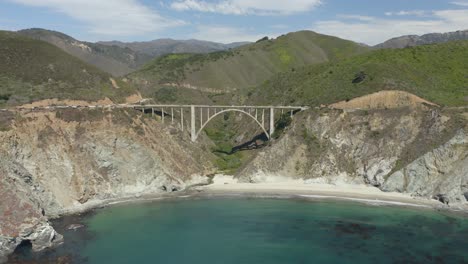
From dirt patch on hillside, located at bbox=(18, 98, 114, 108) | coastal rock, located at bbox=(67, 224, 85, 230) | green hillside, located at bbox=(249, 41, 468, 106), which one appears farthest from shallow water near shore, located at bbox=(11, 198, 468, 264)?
green hillside, located at bbox=(249, 41, 468, 106)

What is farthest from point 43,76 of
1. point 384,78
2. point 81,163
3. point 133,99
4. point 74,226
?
point 384,78

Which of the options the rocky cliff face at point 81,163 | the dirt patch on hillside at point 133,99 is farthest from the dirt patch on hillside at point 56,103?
the dirt patch on hillside at point 133,99

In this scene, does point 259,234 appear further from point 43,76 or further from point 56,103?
point 43,76

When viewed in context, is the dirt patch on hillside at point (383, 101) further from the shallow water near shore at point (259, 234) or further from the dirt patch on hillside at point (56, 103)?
the dirt patch on hillside at point (56, 103)

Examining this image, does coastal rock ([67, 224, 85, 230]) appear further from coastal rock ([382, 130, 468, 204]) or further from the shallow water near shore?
coastal rock ([382, 130, 468, 204])

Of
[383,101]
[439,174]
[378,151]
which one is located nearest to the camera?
[439,174]

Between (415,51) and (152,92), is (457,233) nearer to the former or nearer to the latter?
(415,51)
